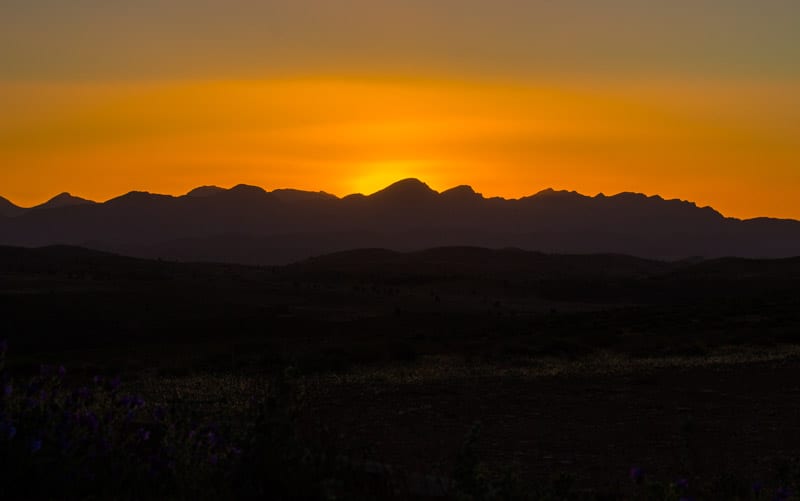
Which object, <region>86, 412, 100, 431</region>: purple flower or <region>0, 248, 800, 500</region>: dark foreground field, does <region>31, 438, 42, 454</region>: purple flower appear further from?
<region>86, 412, 100, 431</region>: purple flower

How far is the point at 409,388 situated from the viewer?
15586mm

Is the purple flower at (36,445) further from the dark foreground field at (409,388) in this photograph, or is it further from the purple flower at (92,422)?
the purple flower at (92,422)

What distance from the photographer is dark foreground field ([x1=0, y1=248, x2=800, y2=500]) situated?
572cm

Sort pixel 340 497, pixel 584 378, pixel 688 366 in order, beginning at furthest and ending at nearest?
pixel 688 366 → pixel 584 378 → pixel 340 497

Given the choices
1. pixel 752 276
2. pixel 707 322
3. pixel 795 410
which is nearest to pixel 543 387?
pixel 795 410

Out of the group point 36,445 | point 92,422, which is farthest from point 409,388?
point 36,445

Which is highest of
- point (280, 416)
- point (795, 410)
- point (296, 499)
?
point (280, 416)

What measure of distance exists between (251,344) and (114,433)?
21.3 m

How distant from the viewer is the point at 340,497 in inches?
207

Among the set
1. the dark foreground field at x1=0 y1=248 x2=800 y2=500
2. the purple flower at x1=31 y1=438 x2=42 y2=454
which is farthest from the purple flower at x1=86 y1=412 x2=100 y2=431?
the purple flower at x1=31 y1=438 x2=42 y2=454

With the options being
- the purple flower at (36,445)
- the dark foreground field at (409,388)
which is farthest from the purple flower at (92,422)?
the purple flower at (36,445)

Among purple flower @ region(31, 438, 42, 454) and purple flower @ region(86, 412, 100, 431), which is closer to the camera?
purple flower @ region(31, 438, 42, 454)

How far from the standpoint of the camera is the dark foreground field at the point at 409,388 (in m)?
5.72

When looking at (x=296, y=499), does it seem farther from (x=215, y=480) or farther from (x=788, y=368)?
(x=788, y=368)
